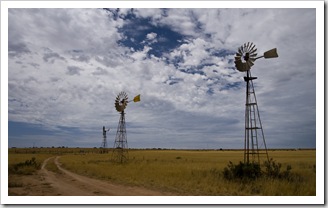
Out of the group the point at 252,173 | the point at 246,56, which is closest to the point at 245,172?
the point at 252,173

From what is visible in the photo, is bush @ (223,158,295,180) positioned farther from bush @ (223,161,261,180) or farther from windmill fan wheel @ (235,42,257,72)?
windmill fan wheel @ (235,42,257,72)

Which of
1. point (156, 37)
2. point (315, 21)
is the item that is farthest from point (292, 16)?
point (156, 37)

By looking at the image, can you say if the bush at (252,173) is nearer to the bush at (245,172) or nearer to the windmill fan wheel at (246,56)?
the bush at (245,172)

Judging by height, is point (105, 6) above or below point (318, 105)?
above

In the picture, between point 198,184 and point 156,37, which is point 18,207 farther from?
point 156,37

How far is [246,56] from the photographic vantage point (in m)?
12.9

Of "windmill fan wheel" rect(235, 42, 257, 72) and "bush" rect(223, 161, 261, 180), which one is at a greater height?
"windmill fan wheel" rect(235, 42, 257, 72)

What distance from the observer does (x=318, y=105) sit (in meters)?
10.3

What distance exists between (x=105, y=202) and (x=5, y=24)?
286 inches

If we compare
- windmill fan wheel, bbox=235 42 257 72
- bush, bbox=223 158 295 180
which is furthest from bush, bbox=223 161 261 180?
windmill fan wheel, bbox=235 42 257 72

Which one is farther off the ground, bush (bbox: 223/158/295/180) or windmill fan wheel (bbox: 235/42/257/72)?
windmill fan wheel (bbox: 235/42/257/72)

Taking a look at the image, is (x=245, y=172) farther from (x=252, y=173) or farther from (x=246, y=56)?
(x=246, y=56)

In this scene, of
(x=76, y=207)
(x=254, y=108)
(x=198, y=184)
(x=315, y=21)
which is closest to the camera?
(x=76, y=207)

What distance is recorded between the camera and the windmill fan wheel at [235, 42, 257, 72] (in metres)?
12.7
